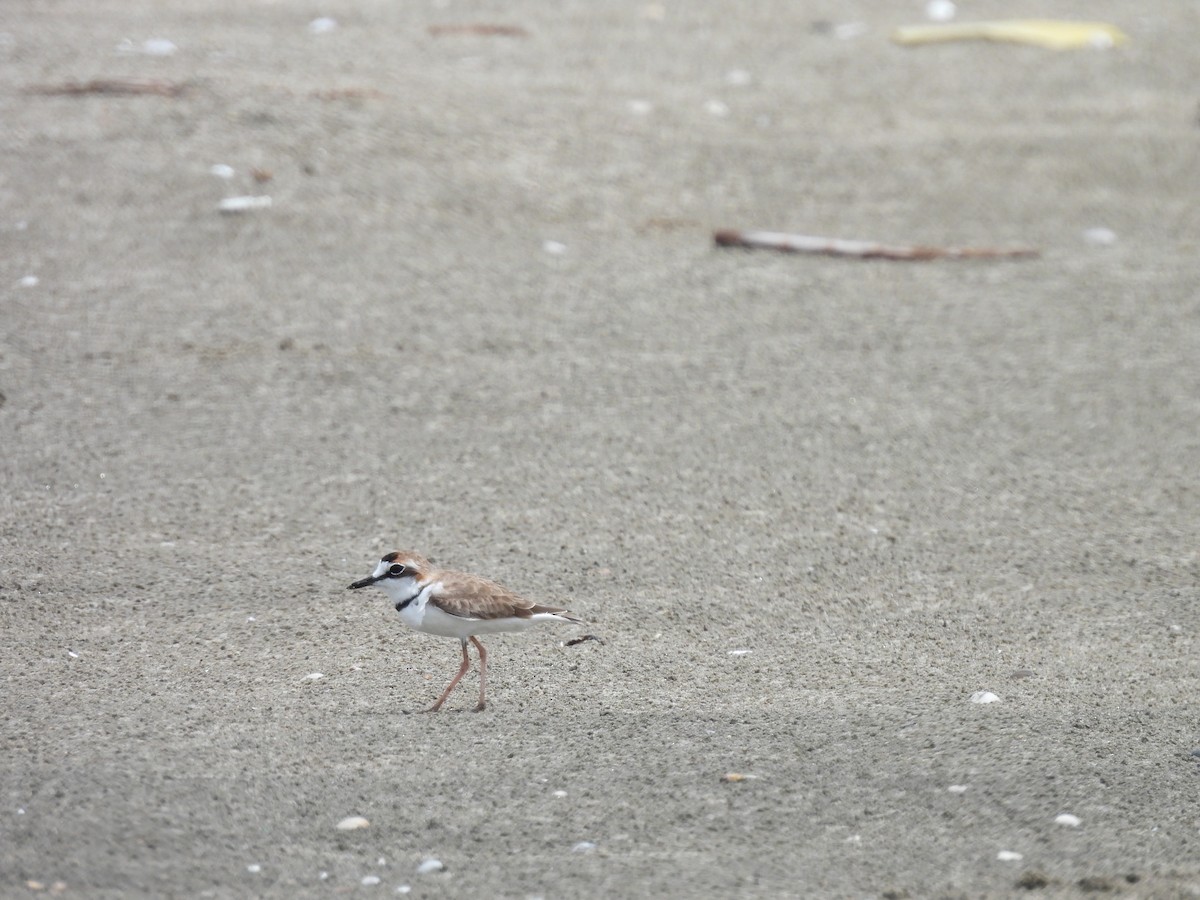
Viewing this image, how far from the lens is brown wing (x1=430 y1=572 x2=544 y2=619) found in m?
4.30

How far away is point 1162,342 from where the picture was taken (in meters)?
7.90

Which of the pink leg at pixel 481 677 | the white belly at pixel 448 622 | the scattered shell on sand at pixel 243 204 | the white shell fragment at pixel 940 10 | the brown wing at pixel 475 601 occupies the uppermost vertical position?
the white shell fragment at pixel 940 10

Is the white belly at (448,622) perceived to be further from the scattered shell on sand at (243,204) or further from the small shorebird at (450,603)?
the scattered shell on sand at (243,204)

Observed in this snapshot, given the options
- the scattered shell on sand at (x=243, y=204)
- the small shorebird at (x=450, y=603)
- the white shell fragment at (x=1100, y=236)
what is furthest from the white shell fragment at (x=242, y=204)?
the white shell fragment at (x=1100, y=236)

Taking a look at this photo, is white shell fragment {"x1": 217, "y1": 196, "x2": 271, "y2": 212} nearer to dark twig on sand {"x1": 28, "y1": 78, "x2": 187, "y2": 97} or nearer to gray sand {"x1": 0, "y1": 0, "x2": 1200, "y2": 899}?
gray sand {"x1": 0, "y1": 0, "x2": 1200, "y2": 899}

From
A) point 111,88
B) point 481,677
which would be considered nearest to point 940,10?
point 111,88

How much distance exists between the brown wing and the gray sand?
338 millimetres

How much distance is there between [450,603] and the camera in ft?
14.1

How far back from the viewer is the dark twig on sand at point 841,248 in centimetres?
873

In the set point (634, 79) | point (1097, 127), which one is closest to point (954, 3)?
point (1097, 127)

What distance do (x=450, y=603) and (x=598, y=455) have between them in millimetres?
2199

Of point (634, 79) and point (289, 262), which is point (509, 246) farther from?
point (634, 79)

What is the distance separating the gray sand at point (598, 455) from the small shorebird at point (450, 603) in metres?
0.28

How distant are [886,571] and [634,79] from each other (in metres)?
6.20
